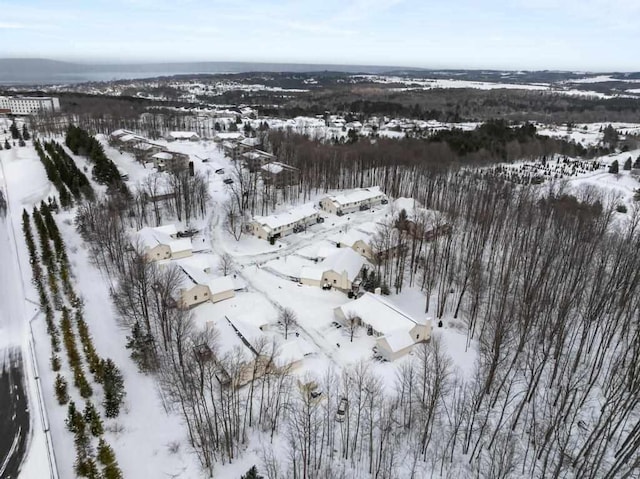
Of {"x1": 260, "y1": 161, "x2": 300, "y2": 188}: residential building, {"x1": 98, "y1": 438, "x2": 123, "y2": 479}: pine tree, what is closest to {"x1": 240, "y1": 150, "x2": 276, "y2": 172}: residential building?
{"x1": 260, "y1": 161, "x2": 300, "y2": 188}: residential building

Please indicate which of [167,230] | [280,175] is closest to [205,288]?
[167,230]

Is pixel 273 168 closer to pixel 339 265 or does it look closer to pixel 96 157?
pixel 96 157

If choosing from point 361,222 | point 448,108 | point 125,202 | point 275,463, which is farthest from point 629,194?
point 448,108

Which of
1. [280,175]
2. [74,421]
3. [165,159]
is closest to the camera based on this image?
[74,421]

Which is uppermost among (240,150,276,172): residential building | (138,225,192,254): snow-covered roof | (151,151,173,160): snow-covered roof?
(151,151,173,160): snow-covered roof

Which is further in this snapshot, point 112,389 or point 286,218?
point 286,218

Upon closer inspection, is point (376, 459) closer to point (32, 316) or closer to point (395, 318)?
point (395, 318)

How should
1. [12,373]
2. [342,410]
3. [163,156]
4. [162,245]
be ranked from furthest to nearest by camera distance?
1. [163,156]
2. [162,245]
3. [12,373]
4. [342,410]

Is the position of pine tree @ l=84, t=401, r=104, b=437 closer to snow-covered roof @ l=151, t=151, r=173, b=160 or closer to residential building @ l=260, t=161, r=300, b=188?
residential building @ l=260, t=161, r=300, b=188
